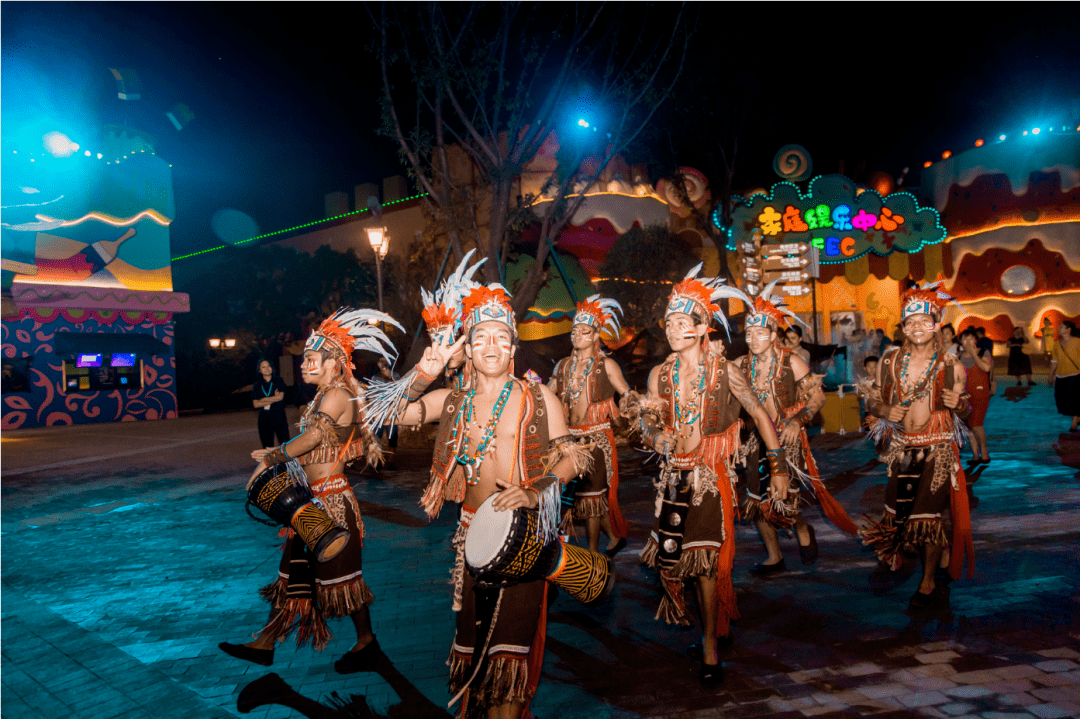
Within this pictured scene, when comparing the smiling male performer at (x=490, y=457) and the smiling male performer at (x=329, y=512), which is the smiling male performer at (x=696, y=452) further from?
the smiling male performer at (x=329, y=512)

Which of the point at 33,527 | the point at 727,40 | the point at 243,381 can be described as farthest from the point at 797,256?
the point at 243,381

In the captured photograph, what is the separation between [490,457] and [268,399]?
300 inches

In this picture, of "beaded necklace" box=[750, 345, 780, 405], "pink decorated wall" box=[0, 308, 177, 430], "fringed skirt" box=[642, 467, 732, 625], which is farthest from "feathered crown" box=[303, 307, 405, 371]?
"pink decorated wall" box=[0, 308, 177, 430]

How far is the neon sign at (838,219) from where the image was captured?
27.8 meters

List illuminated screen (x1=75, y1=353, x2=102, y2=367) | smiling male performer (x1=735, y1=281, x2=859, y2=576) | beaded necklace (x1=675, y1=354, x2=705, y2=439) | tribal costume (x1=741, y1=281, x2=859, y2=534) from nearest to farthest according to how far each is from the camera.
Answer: beaded necklace (x1=675, y1=354, x2=705, y2=439)
smiling male performer (x1=735, y1=281, x2=859, y2=576)
tribal costume (x1=741, y1=281, x2=859, y2=534)
illuminated screen (x1=75, y1=353, x2=102, y2=367)

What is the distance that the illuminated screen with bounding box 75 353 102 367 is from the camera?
22.5 metres

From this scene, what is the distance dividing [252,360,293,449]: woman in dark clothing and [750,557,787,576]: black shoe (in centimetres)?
723

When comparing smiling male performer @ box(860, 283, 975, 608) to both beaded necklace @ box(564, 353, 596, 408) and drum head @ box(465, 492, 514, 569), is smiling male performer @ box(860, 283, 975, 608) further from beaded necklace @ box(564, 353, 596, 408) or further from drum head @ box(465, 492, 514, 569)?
drum head @ box(465, 492, 514, 569)

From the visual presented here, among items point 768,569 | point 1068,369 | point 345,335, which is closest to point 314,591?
point 345,335

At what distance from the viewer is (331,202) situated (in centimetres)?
4094

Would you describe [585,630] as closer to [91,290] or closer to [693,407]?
[693,407]

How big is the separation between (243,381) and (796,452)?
92.7ft

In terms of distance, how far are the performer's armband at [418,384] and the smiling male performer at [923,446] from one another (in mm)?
3730

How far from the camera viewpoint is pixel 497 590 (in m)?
3.12
